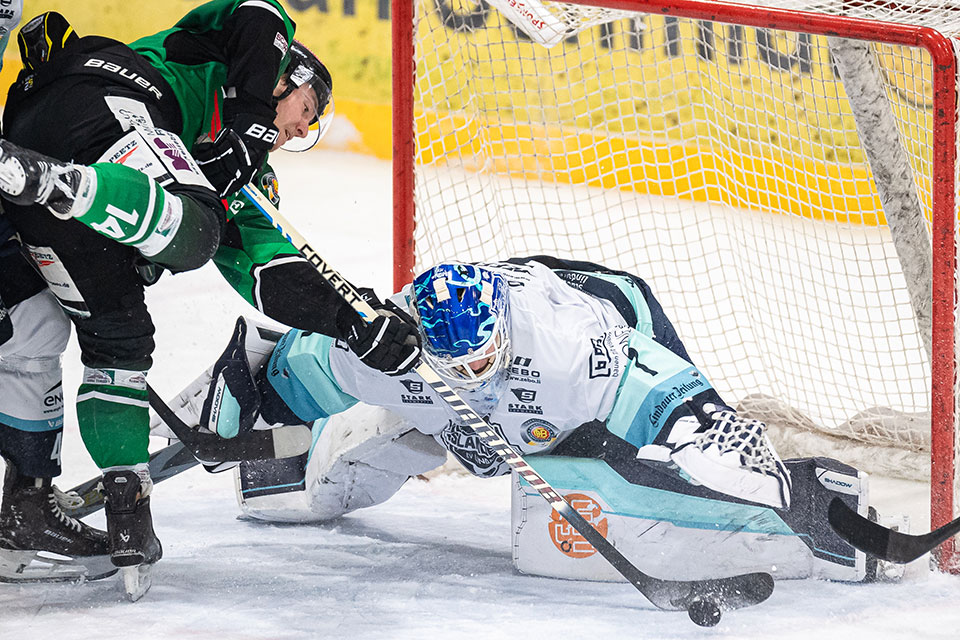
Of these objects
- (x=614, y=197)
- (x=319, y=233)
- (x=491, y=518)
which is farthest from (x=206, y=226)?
(x=319, y=233)

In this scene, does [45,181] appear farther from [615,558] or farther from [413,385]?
[615,558]

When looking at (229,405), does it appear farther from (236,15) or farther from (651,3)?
(651,3)

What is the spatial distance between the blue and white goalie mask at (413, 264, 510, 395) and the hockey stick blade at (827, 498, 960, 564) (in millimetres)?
759

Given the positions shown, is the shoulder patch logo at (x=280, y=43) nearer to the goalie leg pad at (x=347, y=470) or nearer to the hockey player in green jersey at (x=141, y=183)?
the hockey player in green jersey at (x=141, y=183)

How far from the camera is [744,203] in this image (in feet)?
12.7

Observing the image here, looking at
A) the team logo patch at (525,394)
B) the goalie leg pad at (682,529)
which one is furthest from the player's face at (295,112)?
the goalie leg pad at (682,529)

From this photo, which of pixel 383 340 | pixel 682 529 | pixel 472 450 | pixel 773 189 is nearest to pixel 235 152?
pixel 383 340

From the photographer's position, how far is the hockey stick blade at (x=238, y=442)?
241 centimetres

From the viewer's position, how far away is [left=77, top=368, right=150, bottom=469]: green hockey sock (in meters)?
2.12

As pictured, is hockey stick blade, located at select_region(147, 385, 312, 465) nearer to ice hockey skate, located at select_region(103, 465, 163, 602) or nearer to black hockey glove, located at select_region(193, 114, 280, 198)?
ice hockey skate, located at select_region(103, 465, 163, 602)

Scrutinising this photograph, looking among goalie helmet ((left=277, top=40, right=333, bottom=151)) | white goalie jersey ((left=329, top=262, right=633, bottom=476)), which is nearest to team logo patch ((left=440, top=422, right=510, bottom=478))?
white goalie jersey ((left=329, top=262, right=633, bottom=476))

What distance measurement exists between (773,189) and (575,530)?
90.9 inches

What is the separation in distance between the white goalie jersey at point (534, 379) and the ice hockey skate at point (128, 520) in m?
0.48

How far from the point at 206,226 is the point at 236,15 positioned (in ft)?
1.50
